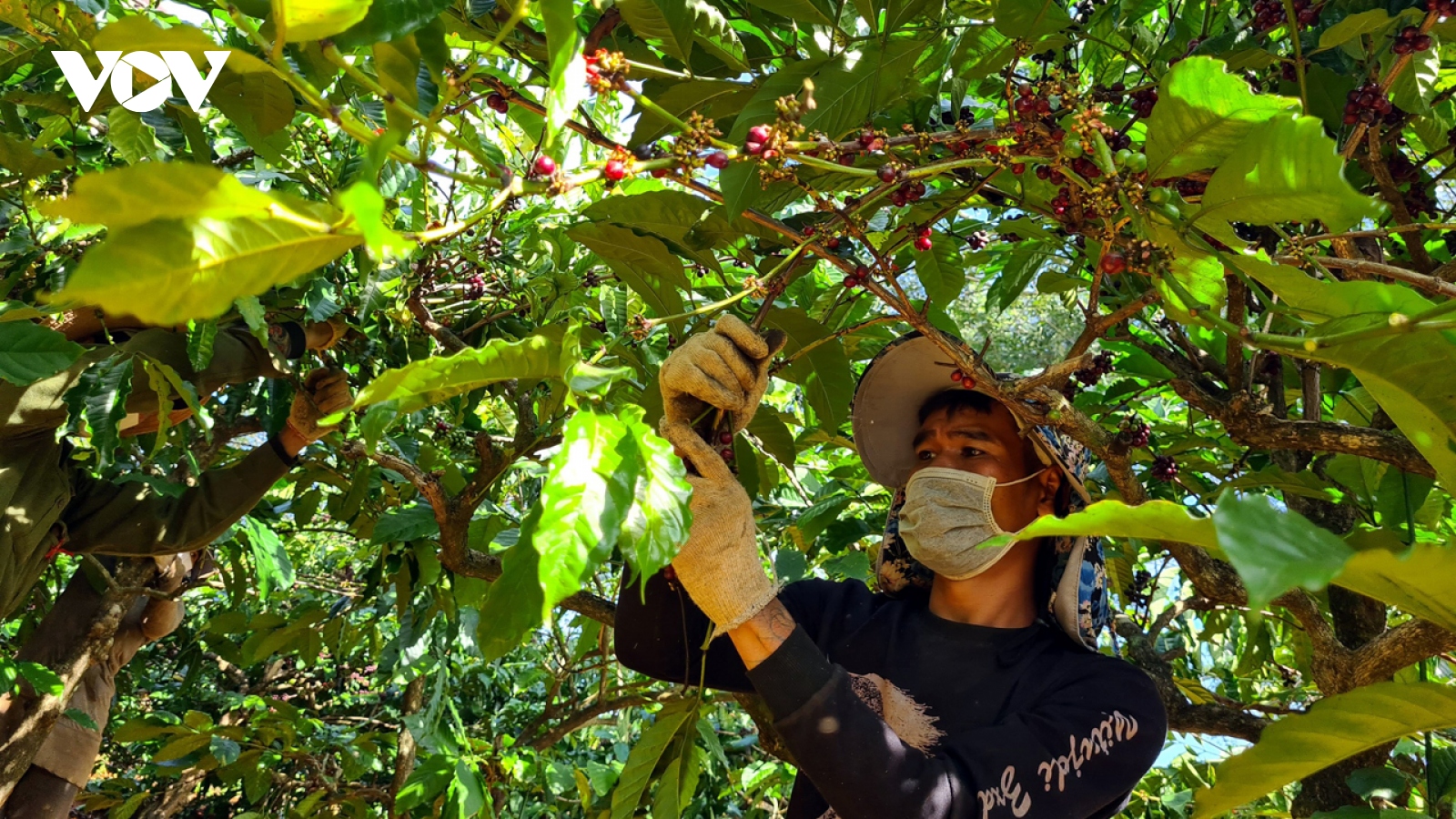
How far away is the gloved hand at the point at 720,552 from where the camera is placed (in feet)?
5.13

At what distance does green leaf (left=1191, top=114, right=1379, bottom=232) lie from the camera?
86 cm

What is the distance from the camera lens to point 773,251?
1712 millimetres

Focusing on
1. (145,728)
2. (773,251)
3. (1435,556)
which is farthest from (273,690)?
(1435,556)

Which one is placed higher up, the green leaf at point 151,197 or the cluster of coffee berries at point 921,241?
the green leaf at point 151,197

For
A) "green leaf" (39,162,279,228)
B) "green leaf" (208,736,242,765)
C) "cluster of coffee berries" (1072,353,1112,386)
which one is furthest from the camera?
"green leaf" (208,736,242,765)

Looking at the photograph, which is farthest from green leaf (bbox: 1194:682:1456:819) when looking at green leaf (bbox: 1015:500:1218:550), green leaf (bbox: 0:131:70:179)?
green leaf (bbox: 0:131:70:179)

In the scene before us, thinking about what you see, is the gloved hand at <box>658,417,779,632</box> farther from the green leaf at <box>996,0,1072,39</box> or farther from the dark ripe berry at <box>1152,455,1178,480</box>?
the dark ripe berry at <box>1152,455,1178,480</box>

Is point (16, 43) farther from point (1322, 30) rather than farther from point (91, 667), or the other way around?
point (91, 667)

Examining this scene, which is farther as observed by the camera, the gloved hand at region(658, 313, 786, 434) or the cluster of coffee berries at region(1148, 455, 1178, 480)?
the cluster of coffee berries at region(1148, 455, 1178, 480)

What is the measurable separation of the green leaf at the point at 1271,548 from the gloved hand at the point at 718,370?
85cm

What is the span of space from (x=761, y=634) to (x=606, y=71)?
2.80 ft

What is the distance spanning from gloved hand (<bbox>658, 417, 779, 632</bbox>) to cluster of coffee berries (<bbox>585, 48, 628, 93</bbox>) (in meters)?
0.56

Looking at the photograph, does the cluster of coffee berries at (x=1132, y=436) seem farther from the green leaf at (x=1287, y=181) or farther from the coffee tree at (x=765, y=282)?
the green leaf at (x=1287, y=181)

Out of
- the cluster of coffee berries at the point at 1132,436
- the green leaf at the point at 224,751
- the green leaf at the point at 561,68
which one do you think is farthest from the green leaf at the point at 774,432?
the green leaf at the point at 224,751
